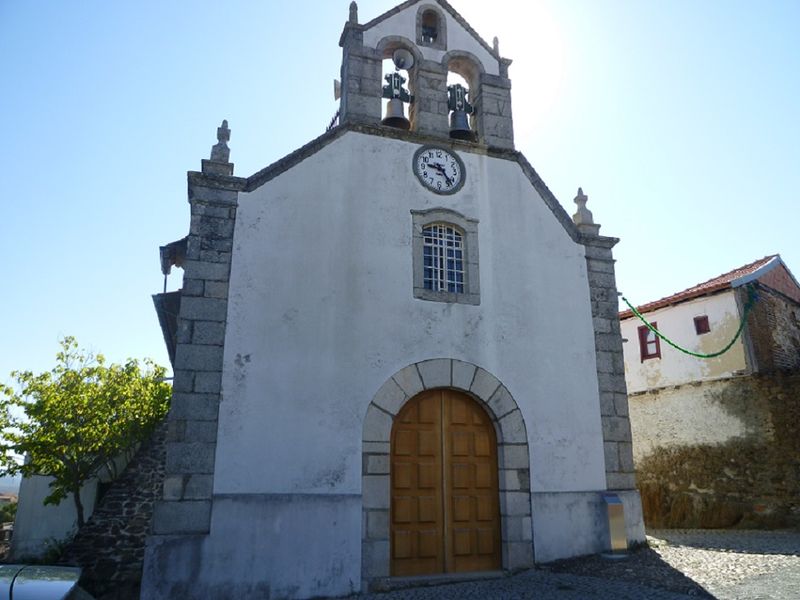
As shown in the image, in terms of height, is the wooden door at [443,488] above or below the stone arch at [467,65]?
below

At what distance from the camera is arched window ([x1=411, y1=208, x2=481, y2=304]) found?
8172 millimetres

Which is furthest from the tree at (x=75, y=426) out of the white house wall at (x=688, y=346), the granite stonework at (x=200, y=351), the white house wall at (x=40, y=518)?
the white house wall at (x=688, y=346)

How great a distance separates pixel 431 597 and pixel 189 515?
270 centimetres

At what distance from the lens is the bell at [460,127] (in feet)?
29.9

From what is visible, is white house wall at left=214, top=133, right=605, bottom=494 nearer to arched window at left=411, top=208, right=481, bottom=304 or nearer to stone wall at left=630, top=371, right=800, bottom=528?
arched window at left=411, top=208, right=481, bottom=304

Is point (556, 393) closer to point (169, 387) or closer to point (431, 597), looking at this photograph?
point (431, 597)

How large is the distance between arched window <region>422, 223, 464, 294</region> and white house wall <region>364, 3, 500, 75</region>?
2.83m

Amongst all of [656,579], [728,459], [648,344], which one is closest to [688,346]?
[648,344]

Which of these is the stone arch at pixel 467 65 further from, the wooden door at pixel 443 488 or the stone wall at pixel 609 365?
the wooden door at pixel 443 488

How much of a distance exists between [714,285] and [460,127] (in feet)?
26.2

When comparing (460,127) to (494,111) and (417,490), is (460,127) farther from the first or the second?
(417,490)

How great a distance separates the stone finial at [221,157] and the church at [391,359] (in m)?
0.03

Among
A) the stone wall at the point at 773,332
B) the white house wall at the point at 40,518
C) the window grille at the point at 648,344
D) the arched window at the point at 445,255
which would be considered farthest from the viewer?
the window grille at the point at 648,344

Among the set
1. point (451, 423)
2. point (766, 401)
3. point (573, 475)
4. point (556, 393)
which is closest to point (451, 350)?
point (451, 423)
